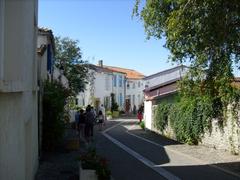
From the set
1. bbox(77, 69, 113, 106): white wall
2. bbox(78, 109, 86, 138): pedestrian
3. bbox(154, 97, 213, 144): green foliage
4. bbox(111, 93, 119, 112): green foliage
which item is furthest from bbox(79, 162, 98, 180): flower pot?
bbox(111, 93, 119, 112): green foliage

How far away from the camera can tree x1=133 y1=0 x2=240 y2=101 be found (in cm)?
1266

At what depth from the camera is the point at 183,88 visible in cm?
1844

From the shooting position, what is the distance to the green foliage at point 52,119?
1898 cm

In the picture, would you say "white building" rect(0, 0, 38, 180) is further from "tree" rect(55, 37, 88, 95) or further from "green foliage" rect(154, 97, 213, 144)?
"tree" rect(55, 37, 88, 95)

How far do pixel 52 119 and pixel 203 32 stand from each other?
8.05m

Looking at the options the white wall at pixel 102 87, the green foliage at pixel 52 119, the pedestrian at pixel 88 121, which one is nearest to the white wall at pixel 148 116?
the pedestrian at pixel 88 121

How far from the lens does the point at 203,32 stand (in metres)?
13.4

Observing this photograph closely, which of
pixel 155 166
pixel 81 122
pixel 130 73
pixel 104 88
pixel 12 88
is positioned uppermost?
pixel 130 73

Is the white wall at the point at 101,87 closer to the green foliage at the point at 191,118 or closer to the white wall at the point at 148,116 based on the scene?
the white wall at the point at 148,116

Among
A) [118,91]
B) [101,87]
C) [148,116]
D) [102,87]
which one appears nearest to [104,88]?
[102,87]

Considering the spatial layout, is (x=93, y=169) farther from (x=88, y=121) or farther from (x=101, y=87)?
(x=101, y=87)

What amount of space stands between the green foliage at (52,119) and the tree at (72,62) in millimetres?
31915

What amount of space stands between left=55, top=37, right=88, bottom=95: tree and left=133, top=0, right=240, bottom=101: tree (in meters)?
33.9

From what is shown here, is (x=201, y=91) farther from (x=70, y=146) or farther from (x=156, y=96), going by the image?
(x=156, y=96)
